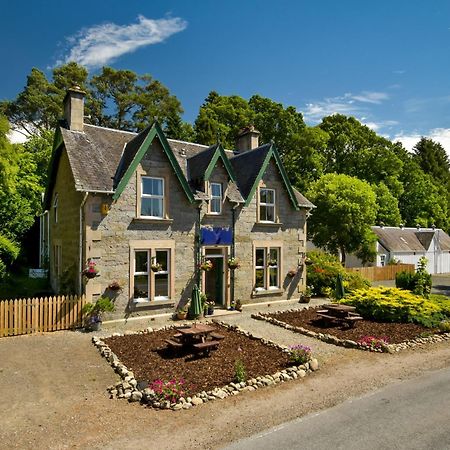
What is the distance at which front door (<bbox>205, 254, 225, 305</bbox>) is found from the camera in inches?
753

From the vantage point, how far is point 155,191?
56.3 feet

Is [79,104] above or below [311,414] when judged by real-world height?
above

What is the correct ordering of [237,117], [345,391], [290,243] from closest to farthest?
[345,391], [290,243], [237,117]

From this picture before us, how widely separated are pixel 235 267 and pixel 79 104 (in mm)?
10847

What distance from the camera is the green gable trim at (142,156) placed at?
1584cm

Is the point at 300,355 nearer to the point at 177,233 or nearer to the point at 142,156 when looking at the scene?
the point at 177,233

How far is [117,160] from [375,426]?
1444 cm

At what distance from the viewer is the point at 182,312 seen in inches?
675

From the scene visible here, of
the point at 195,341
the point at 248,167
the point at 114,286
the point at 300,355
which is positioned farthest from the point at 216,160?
the point at 300,355

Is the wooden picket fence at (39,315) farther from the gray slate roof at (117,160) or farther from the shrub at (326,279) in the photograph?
the shrub at (326,279)

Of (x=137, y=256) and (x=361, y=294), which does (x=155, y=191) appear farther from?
(x=361, y=294)

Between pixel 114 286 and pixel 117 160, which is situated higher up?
pixel 117 160

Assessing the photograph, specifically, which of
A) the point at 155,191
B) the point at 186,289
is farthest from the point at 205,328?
the point at 155,191

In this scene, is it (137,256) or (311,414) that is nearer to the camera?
(311,414)
